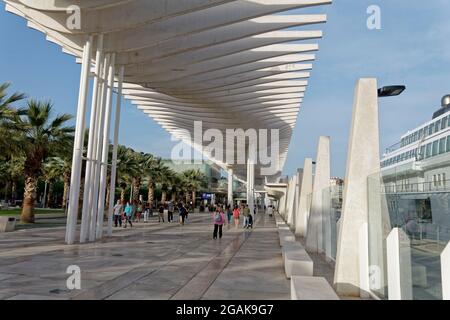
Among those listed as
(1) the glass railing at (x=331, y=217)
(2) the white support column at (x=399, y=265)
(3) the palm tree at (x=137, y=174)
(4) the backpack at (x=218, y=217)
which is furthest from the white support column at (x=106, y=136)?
(3) the palm tree at (x=137, y=174)

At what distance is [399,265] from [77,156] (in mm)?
11749

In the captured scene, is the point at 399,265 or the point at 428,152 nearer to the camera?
the point at 399,265

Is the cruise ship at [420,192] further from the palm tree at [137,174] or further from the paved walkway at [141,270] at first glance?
the palm tree at [137,174]

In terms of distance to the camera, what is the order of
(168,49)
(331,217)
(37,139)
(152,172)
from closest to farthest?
1. (331,217)
2. (168,49)
3. (37,139)
4. (152,172)

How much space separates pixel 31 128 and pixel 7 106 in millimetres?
3005

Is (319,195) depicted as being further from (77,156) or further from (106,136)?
(106,136)

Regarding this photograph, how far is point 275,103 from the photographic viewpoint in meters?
29.5

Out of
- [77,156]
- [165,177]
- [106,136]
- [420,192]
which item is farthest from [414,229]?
[165,177]

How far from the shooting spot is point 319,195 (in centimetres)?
1434

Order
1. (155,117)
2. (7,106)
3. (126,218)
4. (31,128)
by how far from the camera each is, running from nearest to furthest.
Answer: (7,106) < (31,128) < (126,218) < (155,117)

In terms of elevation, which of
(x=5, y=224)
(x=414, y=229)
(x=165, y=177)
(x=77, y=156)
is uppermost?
(x=165, y=177)

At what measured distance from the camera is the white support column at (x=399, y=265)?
5.40 meters
